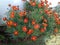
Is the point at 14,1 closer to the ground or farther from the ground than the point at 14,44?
farther from the ground

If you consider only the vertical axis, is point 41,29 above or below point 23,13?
below

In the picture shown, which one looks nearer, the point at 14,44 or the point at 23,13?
Result: the point at 23,13

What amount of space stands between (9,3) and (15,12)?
0.81 meters

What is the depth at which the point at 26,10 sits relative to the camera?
224 inches

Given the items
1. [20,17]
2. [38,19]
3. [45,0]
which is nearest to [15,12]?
[20,17]

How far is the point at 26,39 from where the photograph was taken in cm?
533

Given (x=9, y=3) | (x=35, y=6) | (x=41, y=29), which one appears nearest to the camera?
(x=41, y=29)

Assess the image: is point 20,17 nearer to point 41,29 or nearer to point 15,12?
point 15,12

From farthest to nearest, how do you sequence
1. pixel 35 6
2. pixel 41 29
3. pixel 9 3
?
pixel 9 3 < pixel 35 6 < pixel 41 29

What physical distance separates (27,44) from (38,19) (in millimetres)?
645

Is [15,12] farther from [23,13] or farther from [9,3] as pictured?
[9,3]

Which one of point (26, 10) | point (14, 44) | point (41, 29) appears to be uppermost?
point (26, 10)

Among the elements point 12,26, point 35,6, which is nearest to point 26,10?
point 35,6

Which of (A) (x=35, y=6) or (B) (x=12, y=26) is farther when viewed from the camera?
(A) (x=35, y=6)
